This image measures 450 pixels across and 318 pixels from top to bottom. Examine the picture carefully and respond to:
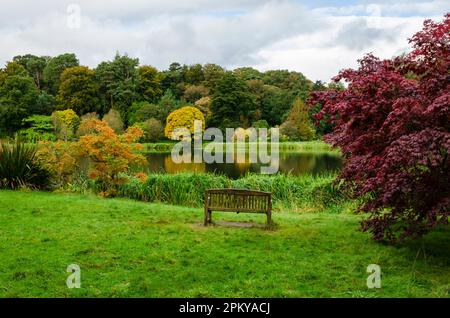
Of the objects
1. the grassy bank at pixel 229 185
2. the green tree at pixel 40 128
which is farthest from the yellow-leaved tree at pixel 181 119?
the grassy bank at pixel 229 185

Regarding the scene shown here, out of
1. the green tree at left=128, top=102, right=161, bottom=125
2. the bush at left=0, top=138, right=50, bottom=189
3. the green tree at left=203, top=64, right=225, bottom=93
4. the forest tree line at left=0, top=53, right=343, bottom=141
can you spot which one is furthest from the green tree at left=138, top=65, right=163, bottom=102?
the bush at left=0, top=138, right=50, bottom=189

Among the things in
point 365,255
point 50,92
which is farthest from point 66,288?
point 50,92

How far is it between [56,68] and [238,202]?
50.1m

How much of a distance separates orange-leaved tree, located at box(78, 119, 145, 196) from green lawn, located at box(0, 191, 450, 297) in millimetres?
3431

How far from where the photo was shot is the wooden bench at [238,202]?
834cm

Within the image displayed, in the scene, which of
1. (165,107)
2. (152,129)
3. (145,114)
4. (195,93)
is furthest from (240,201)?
(195,93)

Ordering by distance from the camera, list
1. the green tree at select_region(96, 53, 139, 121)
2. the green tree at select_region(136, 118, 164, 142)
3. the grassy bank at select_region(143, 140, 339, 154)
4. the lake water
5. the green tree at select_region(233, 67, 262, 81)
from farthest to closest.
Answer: the green tree at select_region(233, 67, 262, 81), the green tree at select_region(96, 53, 139, 121), the green tree at select_region(136, 118, 164, 142), the grassy bank at select_region(143, 140, 339, 154), the lake water

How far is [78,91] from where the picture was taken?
1875 inches

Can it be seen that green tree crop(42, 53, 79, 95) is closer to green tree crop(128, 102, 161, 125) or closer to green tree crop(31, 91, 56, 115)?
green tree crop(31, 91, 56, 115)

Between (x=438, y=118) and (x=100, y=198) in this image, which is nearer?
(x=438, y=118)

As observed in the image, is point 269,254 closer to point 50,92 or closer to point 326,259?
point 326,259

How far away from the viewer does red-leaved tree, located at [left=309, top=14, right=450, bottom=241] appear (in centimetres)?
521

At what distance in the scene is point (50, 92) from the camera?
180ft
